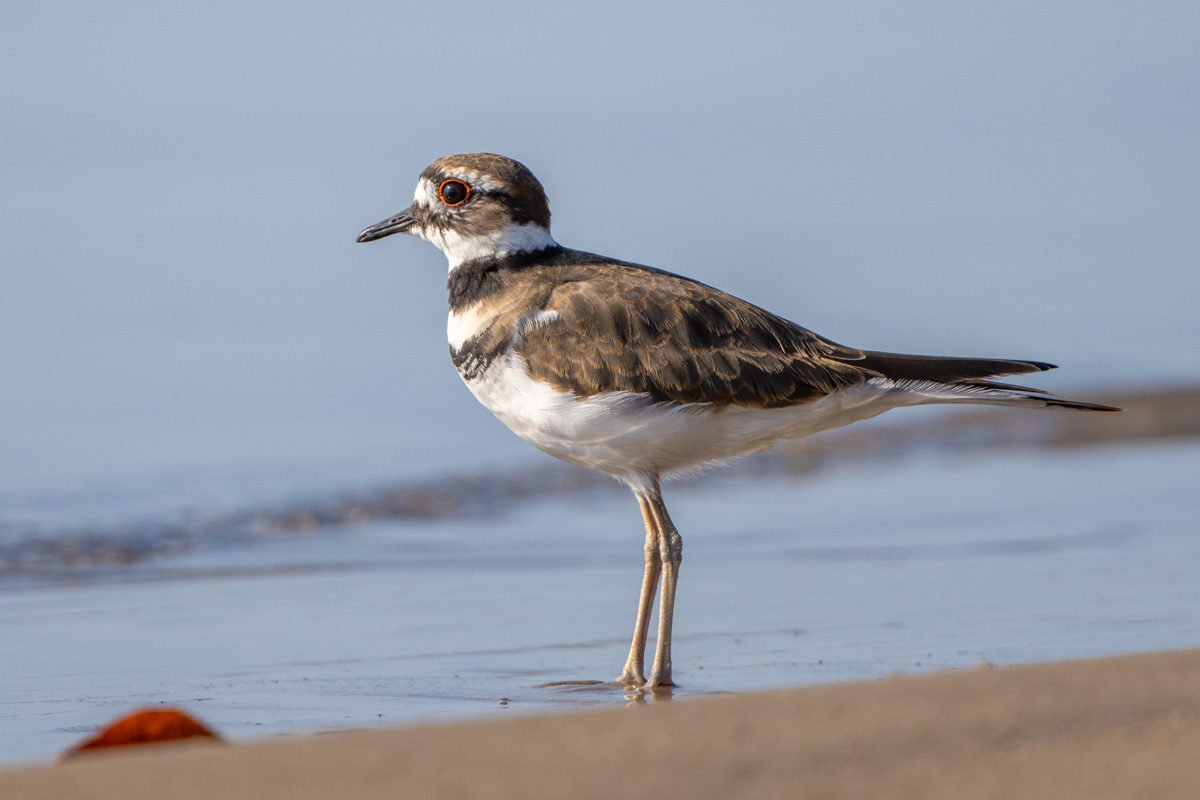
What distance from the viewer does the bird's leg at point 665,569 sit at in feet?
18.6

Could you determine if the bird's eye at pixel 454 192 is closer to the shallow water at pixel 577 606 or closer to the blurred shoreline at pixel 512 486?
the blurred shoreline at pixel 512 486

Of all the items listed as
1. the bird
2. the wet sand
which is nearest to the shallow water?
the bird

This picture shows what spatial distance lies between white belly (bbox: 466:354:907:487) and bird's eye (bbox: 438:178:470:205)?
3.02 ft

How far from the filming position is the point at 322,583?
25.9 feet

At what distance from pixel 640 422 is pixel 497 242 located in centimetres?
110

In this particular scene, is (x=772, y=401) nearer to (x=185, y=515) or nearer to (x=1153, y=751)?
(x=1153, y=751)

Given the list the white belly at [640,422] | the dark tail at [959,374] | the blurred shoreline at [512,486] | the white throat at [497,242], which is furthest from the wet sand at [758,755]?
the blurred shoreline at [512,486]

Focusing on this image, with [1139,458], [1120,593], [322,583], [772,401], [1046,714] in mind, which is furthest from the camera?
[1139,458]

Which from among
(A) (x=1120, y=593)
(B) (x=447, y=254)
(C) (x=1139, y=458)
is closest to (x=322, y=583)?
(B) (x=447, y=254)

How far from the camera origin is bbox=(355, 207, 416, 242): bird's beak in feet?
21.3

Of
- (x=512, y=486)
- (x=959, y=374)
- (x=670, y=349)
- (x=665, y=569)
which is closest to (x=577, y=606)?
(x=665, y=569)

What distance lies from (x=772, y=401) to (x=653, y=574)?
934 mm

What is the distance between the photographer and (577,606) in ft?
23.6

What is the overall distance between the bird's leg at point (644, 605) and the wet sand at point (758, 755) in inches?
89.3
